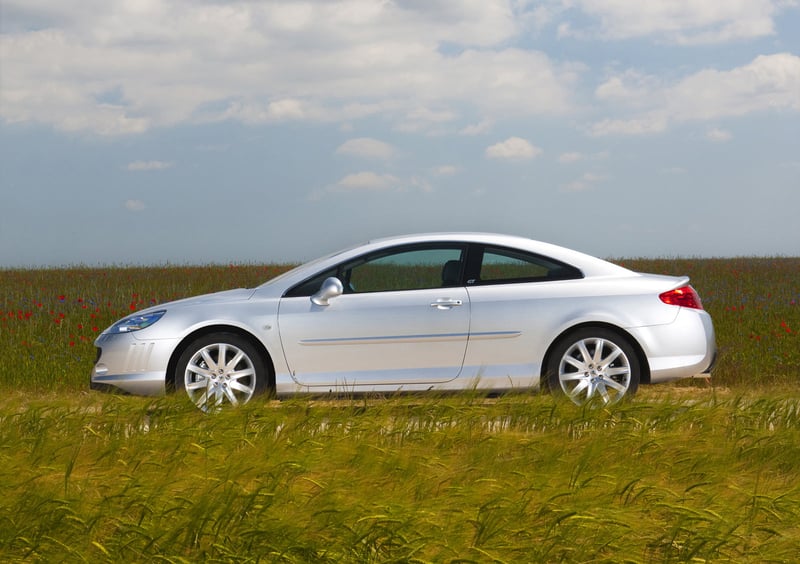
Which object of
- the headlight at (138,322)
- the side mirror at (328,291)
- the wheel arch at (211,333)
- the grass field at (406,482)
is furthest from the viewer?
the headlight at (138,322)

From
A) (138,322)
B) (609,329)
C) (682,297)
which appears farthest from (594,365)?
(138,322)

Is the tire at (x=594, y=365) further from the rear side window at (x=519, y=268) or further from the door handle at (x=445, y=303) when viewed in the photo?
the door handle at (x=445, y=303)

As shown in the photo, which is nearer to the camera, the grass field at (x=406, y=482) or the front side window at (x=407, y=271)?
the grass field at (x=406, y=482)

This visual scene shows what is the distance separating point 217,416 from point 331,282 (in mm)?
1740

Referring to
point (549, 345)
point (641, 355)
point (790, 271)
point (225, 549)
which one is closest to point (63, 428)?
point (225, 549)

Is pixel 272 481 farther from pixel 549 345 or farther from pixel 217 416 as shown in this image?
pixel 549 345

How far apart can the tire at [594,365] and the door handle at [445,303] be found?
0.96 m

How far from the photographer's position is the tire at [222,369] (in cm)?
816

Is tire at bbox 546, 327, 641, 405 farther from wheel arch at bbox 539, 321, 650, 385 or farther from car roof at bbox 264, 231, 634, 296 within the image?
car roof at bbox 264, 231, 634, 296

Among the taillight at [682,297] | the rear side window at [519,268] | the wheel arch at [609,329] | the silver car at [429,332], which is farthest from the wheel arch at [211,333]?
the taillight at [682,297]

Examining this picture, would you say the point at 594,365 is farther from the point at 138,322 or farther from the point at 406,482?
the point at 138,322

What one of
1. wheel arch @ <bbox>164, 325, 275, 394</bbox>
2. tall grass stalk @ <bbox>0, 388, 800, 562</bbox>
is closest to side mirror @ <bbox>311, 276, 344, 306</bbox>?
wheel arch @ <bbox>164, 325, 275, 394</bbox>

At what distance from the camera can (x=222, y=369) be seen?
818 centimetres

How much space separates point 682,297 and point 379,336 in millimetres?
2773
